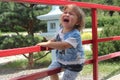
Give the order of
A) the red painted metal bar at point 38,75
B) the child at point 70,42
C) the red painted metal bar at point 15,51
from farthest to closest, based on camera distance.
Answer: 1. the child at point 70,42
2. the red painted metal bar at point 38,75
3. the red painted metal bar at point 15,51

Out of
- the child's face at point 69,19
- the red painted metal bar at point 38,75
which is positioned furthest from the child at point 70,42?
the red painted metal bar at point 38,75

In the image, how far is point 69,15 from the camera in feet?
9.39

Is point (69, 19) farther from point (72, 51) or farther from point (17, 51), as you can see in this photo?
point (17, 51)

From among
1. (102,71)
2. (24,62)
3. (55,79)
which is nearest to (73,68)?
(55,79)

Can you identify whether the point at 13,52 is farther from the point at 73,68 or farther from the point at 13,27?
Result: the point at 13,27

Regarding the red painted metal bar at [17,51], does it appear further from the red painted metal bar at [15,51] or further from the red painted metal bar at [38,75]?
the red painted metal bar at [38,75]

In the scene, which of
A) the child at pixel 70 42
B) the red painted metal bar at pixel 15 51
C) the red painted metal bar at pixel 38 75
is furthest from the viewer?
the child at pixel 70 42

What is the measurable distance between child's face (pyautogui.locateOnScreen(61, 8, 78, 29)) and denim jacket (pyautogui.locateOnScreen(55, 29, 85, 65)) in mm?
61

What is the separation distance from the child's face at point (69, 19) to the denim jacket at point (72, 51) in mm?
61

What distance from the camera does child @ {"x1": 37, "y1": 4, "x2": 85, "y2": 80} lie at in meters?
2.82

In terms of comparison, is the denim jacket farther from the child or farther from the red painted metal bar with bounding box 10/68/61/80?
the red painted metal bar with bounding box 10/68/61/80

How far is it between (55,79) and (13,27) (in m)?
6.04

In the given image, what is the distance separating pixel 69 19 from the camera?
287 cm

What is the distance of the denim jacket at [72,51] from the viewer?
2832mm
